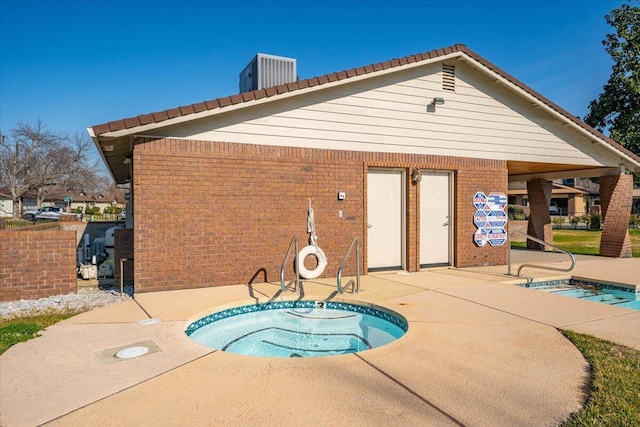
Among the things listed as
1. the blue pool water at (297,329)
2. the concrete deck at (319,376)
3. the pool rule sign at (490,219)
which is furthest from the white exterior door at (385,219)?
the concrete deck at (319,376)

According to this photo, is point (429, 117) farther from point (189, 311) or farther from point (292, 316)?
point (189, 311)

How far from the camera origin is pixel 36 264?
671 cm

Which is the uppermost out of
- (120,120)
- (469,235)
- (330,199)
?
(120,120)

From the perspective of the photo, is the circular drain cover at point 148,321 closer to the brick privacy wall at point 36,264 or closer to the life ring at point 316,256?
the life ring at point 316,256

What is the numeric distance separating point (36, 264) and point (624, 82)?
2503 cm

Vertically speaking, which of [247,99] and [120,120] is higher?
[247,99]

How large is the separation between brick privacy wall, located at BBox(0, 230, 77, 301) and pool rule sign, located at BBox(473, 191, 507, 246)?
28.2ft

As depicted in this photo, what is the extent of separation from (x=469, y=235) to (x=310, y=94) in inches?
200

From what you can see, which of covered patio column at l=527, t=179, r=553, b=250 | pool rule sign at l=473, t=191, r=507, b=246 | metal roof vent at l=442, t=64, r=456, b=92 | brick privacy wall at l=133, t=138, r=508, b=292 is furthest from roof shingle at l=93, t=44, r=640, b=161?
covered patio column at l=527, t=179, r=553, b=250

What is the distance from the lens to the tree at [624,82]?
19.6 metres

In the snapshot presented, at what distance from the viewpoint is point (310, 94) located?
7.75 meters

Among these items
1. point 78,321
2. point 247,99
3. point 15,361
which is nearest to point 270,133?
point 247,99

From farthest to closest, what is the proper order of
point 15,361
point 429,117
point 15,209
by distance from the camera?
point 15,209 → point 429,117 → point 15,361

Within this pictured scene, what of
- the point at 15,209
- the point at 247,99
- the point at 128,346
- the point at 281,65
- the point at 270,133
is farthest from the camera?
the point at 15,209
